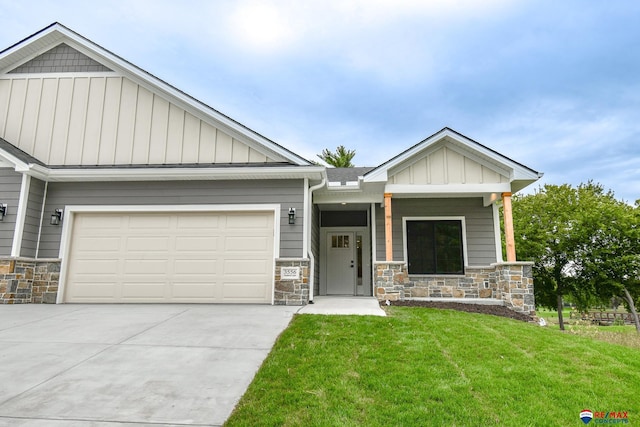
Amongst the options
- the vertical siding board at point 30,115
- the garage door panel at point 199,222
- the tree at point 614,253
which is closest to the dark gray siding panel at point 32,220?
the vertical siding board at point 30,115

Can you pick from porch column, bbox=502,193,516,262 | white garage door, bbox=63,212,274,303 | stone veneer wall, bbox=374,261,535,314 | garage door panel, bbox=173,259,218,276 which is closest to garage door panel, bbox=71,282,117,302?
white garage door, bbox=63,212,274,303

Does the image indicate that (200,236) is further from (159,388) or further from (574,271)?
(574,271)

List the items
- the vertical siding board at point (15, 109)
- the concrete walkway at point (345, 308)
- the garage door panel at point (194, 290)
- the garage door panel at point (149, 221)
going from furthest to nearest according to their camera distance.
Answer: the vertical siding board at point (15, 109)
the garage door panel at point (149, 221)
the garage door panel at point (194, 290)
the concrete walkway at point (345, 308)

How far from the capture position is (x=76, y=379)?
3.13 metres

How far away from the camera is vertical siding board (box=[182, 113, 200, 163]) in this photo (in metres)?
8.00

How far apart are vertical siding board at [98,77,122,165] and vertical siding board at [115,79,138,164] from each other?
9 cm

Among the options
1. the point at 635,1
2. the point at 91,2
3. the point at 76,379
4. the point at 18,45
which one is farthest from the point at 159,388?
the point at 635,1

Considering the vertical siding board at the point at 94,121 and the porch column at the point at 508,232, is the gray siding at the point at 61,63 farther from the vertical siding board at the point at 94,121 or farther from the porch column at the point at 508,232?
the porch column at the point at 508,232

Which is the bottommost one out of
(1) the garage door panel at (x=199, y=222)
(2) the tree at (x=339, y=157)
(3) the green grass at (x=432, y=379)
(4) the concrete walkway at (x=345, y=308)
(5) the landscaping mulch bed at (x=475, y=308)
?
(3) the green grass at (x=432, y=379)

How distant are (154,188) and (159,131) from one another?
4.42 feet

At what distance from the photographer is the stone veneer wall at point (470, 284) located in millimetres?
7785

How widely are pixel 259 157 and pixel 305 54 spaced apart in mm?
12251

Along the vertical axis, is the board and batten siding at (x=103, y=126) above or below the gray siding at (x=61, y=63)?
below

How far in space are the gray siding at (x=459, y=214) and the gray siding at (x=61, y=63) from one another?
26.8 ft
